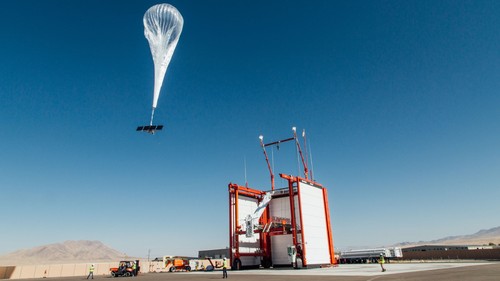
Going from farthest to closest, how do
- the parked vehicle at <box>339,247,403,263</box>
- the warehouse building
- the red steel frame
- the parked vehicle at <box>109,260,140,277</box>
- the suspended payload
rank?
1. the warehouse building
2. the parked vehicle at <box>339,247,403,263</box>
3. the red steel frame
4. the parked vehicle at <box>109,260,140,277</box>
5. the suspended payload

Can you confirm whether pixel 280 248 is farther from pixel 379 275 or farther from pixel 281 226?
pixel 379 275

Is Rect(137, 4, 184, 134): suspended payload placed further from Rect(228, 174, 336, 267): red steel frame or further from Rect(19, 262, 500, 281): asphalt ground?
Rect(228, 174, 336, 267): red steel frame

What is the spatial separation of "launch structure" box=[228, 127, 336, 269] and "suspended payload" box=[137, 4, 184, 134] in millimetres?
28302

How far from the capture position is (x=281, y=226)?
50594 millimetres

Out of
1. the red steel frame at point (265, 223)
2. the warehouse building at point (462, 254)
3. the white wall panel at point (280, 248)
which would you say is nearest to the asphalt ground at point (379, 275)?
the red steel frame at point (265, 223)

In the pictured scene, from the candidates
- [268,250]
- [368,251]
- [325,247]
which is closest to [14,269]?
[268,250]

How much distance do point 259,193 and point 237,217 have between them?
26.1 ft

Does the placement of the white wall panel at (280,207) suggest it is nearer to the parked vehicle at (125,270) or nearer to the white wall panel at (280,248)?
the white wall panel at (280,248)

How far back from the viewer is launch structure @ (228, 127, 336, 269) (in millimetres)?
46656

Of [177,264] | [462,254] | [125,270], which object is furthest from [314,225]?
[462,254]

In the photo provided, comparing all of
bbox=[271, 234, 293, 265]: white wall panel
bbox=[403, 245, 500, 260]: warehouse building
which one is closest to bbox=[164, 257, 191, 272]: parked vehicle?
bbox=[271, 234, 293, 265]: white wall panel

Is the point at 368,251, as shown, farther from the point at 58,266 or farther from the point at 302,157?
the point at 58,266

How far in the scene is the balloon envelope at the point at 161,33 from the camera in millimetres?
21297

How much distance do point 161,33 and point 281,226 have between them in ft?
121
